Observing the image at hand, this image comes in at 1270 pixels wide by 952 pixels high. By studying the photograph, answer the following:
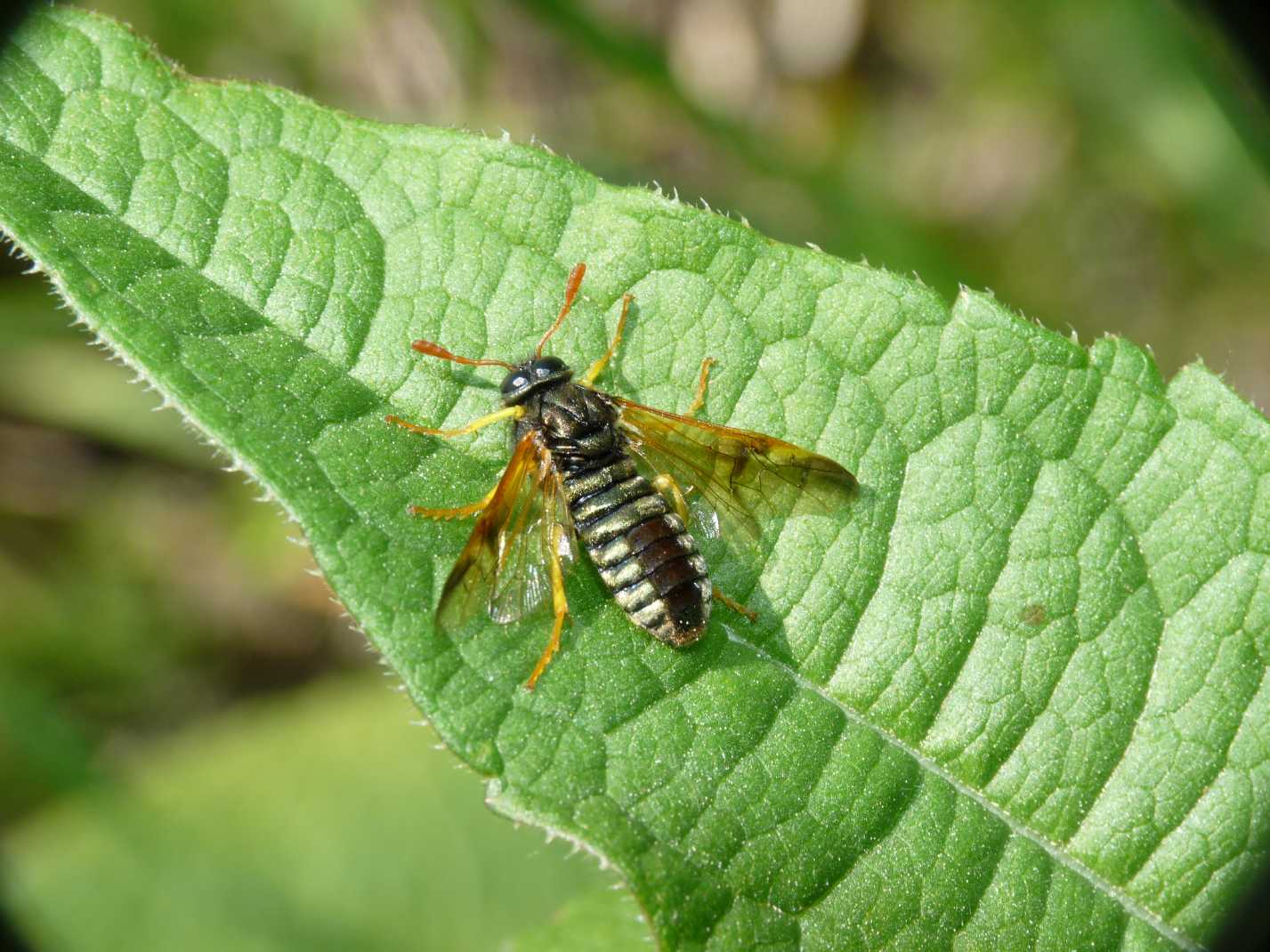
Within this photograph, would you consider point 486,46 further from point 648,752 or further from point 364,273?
point 648,752

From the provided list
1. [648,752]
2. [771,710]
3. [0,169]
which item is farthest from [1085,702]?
[0,169]

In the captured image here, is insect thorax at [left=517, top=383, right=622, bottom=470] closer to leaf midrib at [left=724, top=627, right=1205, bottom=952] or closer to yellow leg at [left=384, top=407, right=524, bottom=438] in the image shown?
yellow leg at [left=384, top=407, right=524, bottom=438]

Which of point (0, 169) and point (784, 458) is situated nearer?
point (0, 169)

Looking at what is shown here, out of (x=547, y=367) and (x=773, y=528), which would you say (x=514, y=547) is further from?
(x=773, y=528)

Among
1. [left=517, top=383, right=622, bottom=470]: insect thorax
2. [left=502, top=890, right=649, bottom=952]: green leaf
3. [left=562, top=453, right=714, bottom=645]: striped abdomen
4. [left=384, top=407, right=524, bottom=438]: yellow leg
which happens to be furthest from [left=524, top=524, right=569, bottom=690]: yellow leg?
[left=502, top=890, right=649, bottom=952]: green leaf

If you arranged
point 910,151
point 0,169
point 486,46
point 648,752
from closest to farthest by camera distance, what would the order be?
point 0,169, point 648,752, point 486,46, point 910,151

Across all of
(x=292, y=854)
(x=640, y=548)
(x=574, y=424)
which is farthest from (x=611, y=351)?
(x=292, y=854)

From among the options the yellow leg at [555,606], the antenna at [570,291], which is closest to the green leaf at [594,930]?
the yellow leg at [555,606]
